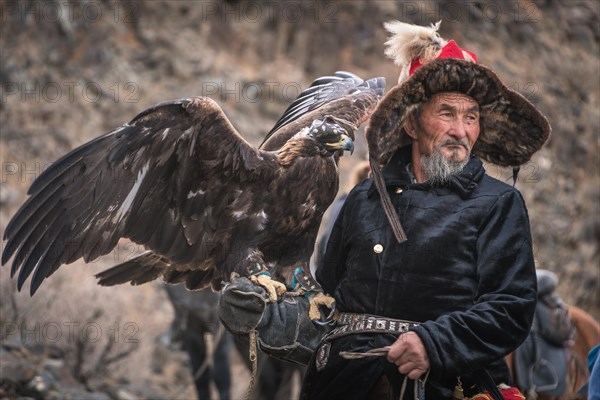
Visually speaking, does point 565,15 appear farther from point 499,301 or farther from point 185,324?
point 499,301

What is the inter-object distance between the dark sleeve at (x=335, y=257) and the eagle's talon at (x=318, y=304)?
33mm

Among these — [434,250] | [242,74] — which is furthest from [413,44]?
[242,74]

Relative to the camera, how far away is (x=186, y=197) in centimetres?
459

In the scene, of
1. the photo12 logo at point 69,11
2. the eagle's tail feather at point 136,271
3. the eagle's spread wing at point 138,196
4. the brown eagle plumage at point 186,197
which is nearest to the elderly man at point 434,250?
the brown eagle plumage at point 186,197

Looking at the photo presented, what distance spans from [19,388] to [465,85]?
211 inches

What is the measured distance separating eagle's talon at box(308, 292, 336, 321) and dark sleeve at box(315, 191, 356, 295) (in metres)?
0.03

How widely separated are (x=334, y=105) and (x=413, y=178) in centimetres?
170

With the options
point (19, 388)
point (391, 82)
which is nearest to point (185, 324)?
point (19, 388)

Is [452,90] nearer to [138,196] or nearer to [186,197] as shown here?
[186,197]

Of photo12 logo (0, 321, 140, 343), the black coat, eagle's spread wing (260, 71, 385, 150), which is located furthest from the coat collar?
photo12 logo (0, 321, 140, 343)

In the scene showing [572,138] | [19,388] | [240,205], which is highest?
[572,138]

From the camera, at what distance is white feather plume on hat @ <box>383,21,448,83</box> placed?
3.63 meters

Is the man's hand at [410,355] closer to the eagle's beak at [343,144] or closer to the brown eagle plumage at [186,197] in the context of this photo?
the brown eagle plumage at [186,197]

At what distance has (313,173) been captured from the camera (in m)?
4.45
